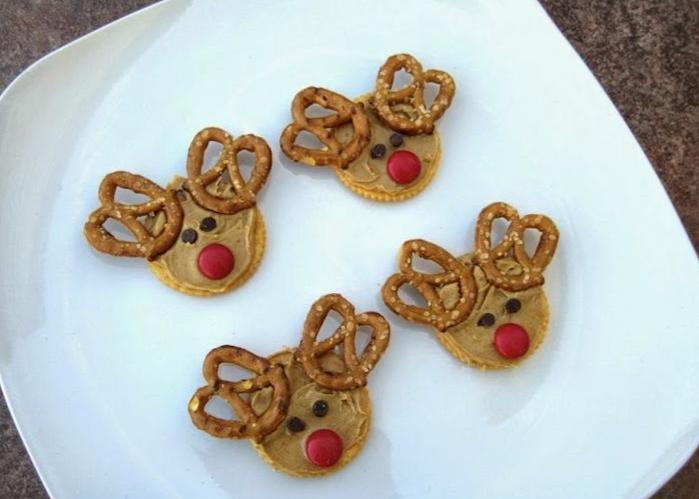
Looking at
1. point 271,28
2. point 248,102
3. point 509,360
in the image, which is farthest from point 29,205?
point 509,360

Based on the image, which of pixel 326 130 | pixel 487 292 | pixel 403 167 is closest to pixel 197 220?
pixel 326 130

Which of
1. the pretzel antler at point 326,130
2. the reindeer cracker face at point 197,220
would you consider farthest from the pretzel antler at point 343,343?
the pretzel antler at point 326,130

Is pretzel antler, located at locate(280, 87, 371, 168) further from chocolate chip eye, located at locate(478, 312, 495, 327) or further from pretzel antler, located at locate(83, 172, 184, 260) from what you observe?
chocolate chip eye, located at locate(478, 312, 495, 327)

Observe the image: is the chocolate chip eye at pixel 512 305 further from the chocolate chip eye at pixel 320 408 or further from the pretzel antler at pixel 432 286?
the chocolate chip eye at pixel 320 408

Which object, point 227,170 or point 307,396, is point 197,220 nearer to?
point 227,170

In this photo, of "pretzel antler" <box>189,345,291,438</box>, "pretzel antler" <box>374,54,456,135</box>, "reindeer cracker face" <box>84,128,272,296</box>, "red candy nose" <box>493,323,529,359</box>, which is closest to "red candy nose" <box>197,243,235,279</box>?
"reindeer cracker face" <box>84,128,272,296</box>
